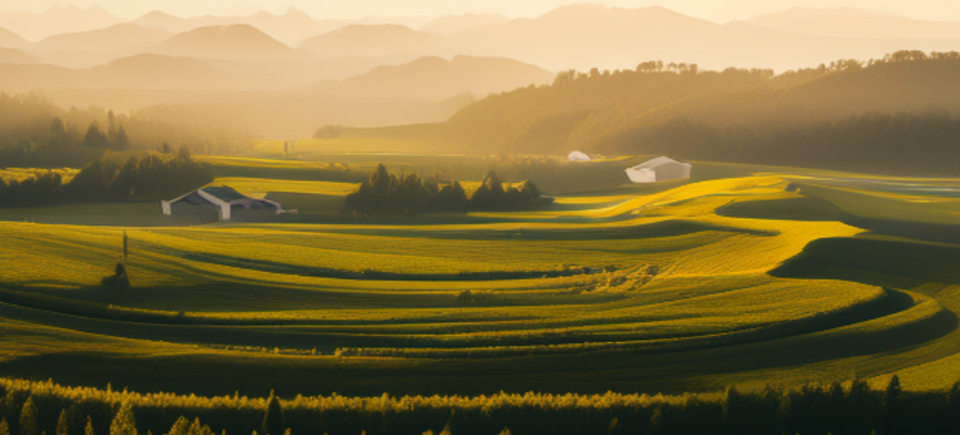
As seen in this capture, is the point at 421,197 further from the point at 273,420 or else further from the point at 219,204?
the point at 273,420

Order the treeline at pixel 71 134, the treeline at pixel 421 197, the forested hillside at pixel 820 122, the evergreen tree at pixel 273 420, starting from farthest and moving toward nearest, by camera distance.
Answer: the forested hillside at pixel 820 122 → the treeline at pixel 71 134 → the treeline at pixel 421 197 → the evergreen tree at pixel 273 420

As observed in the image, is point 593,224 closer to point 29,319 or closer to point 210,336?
point 210,336

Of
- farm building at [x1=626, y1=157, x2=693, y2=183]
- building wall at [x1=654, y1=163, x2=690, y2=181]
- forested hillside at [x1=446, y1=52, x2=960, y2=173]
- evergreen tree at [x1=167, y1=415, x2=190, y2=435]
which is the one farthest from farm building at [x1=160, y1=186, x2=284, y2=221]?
forested hillside at [x1=446, y1=52, x2=960, y2=173]

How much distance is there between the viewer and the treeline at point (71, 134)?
11581 centimetres

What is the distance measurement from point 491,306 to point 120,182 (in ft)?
238

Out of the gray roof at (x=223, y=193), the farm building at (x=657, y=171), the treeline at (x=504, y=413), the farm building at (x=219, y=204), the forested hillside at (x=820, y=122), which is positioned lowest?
the treeline at (x=504, y=413)

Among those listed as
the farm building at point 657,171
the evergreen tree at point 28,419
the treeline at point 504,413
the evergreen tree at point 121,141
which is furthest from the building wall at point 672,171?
the evergreen tree at point 28,419

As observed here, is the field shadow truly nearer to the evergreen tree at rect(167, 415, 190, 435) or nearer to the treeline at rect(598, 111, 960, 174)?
the evergreen tree at rect(167, 415, 190, 435)

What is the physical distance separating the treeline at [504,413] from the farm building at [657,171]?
328 feet

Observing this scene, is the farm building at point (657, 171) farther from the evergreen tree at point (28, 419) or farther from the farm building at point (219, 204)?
the evergreen tree at point (28, 419)

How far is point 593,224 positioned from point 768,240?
17504 millimetres

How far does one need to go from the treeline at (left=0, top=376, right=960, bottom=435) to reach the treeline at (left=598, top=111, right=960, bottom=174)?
135564 millimetres

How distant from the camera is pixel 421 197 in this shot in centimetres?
8262

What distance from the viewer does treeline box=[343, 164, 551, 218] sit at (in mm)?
79625
